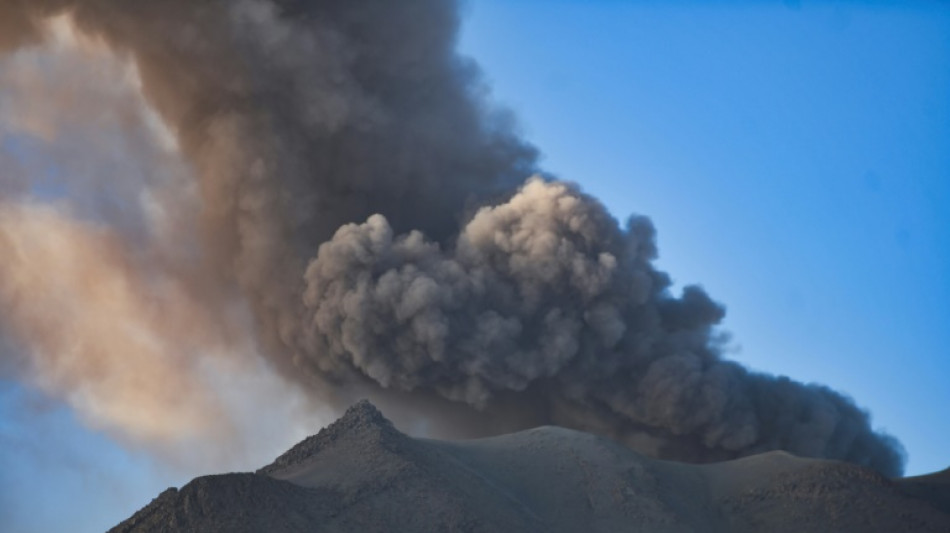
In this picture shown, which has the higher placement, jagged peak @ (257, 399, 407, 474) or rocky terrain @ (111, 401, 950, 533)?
jagged peak @ (257, 399, 407, 474)

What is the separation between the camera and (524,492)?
39.1m

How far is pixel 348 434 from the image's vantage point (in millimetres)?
39812

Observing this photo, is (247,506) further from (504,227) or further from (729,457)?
(729,457)

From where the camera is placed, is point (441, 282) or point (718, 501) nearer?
point (718, 501)

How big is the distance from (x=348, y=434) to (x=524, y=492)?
6.67m

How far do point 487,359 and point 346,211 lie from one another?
11546mm

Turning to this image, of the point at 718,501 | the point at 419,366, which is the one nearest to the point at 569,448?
the point at 718,501

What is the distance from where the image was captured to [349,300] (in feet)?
156

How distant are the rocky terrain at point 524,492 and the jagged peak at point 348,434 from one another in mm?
55

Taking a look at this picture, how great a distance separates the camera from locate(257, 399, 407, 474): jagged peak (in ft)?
128

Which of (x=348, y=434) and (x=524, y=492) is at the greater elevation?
(x=348, y=434)

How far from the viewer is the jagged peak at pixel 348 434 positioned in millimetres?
38969

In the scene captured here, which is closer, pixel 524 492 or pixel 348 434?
pixel 524 492

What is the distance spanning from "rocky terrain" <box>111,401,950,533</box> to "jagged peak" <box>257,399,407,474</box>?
0.18ft
